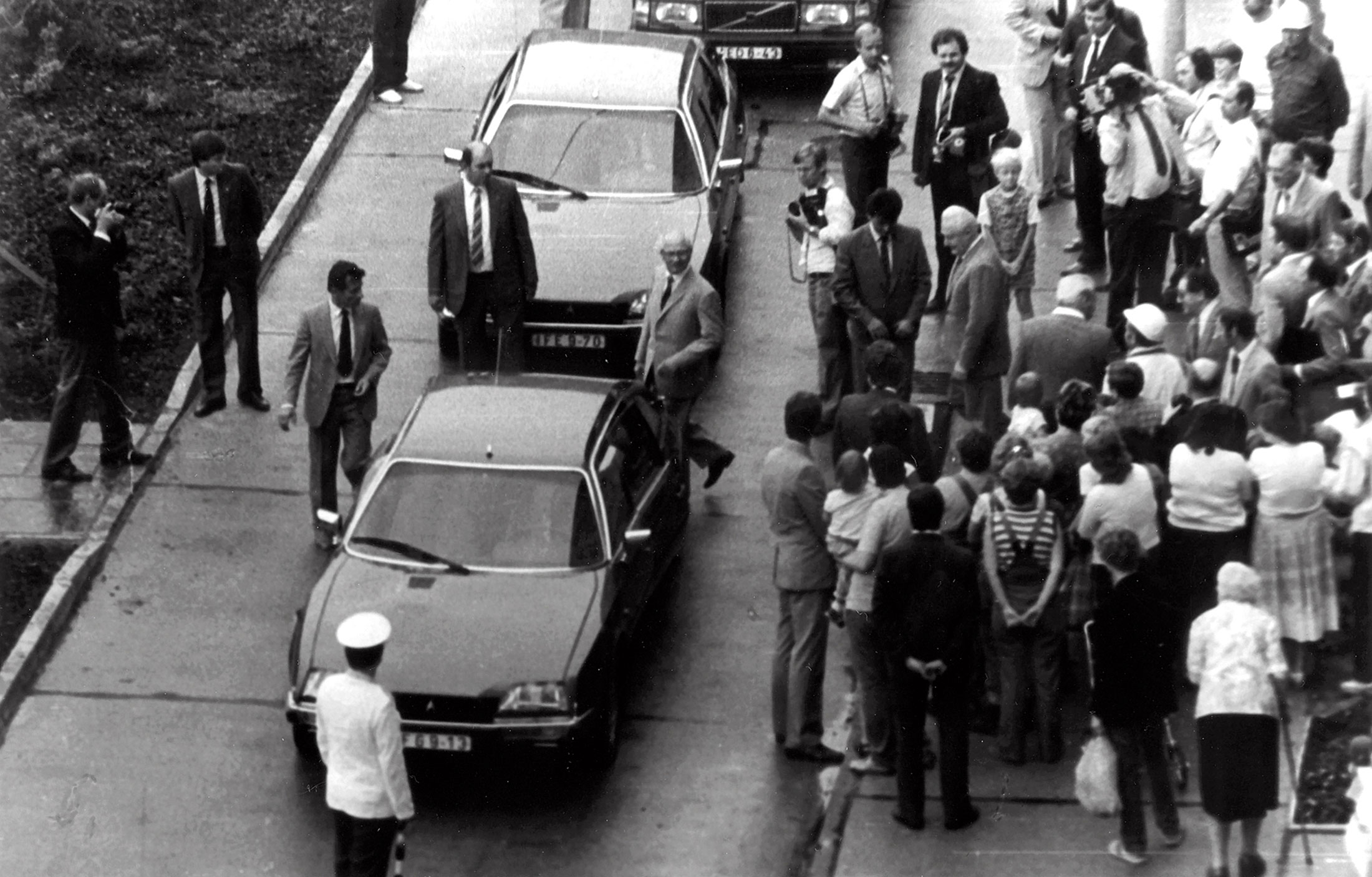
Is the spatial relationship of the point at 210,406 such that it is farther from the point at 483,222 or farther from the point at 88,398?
the point at 483,222

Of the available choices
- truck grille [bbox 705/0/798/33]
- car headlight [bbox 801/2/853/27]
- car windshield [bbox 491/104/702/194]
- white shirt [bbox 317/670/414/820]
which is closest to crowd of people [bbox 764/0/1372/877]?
car windshield [bbox 491/104/702/194]

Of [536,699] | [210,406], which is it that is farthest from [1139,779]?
[210,406]

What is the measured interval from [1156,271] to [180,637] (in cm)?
701

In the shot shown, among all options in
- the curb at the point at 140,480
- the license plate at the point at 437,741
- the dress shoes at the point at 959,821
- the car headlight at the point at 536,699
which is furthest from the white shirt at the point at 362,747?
the curb at the point at 140,480

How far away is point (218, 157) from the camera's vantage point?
14766mm

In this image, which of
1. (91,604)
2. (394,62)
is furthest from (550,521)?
(394,62)

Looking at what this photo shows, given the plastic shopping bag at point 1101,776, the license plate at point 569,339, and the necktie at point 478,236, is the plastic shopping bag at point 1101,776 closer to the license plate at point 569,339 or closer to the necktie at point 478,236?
the license plate at point 569,339

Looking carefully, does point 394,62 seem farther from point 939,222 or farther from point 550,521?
point 550,521

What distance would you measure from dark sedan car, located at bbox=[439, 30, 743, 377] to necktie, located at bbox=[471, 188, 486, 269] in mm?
526

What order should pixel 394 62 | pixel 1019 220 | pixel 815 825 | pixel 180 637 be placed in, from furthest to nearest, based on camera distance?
pixel 394 62, pixel 1019 220, pixel 180 637, pixel 815 825

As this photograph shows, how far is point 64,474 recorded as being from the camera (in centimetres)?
1455

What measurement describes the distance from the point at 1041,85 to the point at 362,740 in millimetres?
9993

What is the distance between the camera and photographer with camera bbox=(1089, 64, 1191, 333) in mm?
14945

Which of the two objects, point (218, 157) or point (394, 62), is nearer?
point (218, 157)
